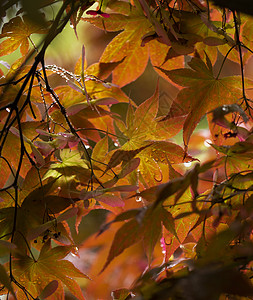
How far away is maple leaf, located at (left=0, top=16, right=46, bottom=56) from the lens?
64 cm

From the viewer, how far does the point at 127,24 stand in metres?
0.69

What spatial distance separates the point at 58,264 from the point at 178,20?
0.45 m

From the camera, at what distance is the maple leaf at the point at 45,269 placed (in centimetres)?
58

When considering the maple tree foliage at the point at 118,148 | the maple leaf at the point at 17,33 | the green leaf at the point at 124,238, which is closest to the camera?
the green leaf at the point at 124,238

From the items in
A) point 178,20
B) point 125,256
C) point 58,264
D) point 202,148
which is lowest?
point 125,256

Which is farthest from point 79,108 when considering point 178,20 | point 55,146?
point 178,20

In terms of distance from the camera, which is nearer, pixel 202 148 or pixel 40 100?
pixel 40 100

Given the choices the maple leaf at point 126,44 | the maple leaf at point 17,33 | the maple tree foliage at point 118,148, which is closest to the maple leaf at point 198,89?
the maple tree foliage at point 118,148

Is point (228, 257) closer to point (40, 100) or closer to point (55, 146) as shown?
point (55, 146)

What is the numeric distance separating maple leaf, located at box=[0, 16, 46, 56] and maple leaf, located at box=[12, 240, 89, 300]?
0.35 meters

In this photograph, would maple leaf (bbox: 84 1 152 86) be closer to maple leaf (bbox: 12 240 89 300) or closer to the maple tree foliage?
the maple tree foliage

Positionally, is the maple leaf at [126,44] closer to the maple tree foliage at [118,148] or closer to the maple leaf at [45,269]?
the maple tree foliage at [118,148]

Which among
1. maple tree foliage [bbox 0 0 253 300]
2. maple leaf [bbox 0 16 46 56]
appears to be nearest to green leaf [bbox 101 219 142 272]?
maple tree foliage [bbox 0 0 253 300]

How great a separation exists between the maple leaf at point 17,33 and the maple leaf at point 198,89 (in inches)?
9.5
